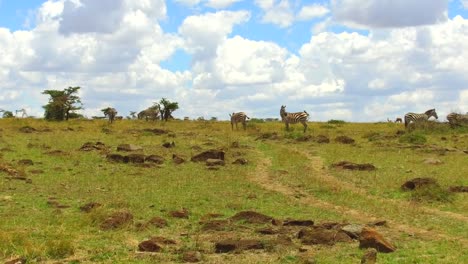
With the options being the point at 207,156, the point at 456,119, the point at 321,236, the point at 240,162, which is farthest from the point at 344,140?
the point at 321,236

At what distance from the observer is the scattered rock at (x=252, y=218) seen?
45.5 feet

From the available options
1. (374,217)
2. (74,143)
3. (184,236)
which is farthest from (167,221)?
(74,143)

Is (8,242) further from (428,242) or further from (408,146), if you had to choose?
(408,146)

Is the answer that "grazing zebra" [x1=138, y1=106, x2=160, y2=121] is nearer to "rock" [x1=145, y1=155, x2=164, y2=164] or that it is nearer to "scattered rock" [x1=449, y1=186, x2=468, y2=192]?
"rock" [x1=145, y1=155, x2=164, y2=164]

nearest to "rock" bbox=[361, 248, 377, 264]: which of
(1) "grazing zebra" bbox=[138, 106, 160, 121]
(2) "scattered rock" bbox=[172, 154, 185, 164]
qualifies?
(2) "scattered rock" bbox=[172, 154, 185, 164]

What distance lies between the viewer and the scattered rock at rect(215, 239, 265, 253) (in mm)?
11195

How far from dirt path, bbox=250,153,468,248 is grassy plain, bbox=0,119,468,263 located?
0.10ft

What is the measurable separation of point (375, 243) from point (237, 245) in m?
2.62

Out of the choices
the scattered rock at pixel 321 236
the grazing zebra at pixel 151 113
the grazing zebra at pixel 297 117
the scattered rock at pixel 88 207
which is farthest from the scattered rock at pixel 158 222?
the grazing zebra at pixel 151 113

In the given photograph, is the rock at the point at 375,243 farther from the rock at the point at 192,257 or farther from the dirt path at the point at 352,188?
the dirt path at the point at 352,188

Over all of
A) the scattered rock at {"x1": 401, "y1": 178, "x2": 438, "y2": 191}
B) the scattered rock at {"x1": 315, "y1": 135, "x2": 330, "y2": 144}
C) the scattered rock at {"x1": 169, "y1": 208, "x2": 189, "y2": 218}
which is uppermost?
the scattered rock at {"x1": 315, "y1": 135, "x2": 330, "y2": 144}

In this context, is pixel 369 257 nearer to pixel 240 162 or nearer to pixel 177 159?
pixel 240 162

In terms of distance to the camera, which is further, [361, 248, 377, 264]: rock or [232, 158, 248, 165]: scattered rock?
[232, 158, 248, 165]: scattered rock

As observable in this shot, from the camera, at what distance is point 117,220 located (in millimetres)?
13359
